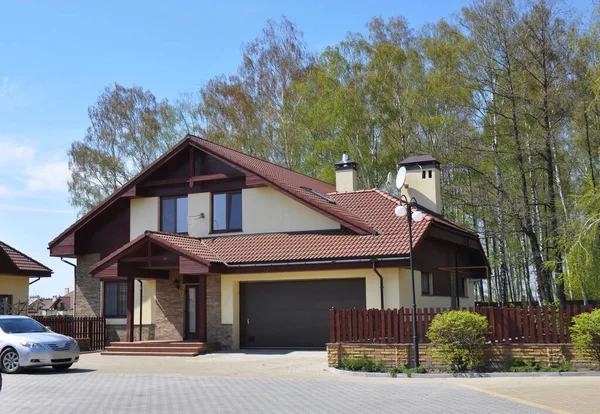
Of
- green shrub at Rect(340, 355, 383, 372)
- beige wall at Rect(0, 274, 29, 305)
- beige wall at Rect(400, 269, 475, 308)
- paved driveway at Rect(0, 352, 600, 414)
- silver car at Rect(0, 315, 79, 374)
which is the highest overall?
beige wall at Rect(0, 274, 29, 305)

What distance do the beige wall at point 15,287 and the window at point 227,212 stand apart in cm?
1140

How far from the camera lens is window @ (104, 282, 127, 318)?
26.4m

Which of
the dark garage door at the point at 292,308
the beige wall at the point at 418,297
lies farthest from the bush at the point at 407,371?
the dark garage door at the point at 292,308

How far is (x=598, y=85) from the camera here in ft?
57.3

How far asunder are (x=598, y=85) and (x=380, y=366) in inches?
354

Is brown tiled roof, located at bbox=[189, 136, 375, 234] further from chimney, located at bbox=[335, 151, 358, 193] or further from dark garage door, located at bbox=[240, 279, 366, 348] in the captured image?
dark garage door, located at bbox=[240, 279, 366, 348]

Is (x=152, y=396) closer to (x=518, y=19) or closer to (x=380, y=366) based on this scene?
(x=380, y=366)

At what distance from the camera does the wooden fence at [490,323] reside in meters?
16.0

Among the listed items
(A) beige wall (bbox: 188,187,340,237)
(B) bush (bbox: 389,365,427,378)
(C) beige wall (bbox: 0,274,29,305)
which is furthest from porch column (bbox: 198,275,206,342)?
(C) beige wall (bbox: 0,274,29,305)

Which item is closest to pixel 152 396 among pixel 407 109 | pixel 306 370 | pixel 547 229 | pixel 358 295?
pixel 306 370

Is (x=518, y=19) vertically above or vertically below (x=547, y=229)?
above

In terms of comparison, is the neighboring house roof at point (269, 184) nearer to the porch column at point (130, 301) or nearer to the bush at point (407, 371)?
the porch column at point (130, 301)

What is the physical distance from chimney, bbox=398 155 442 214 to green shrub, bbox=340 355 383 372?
42.7 feet

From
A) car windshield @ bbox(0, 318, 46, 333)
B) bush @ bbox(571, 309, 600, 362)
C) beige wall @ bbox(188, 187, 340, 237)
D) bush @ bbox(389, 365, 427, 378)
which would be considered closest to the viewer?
bush @ bbox(571, 309, 600, 362)
